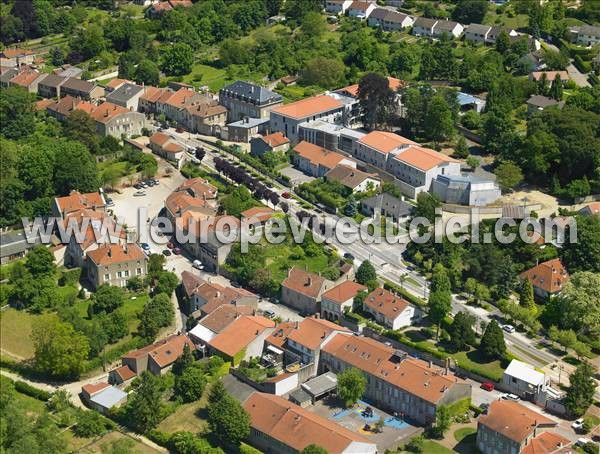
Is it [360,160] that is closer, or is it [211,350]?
[211,350]

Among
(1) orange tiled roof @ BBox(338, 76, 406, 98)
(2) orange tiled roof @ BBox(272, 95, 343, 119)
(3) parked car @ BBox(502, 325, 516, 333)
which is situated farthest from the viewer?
(1) orange tiled roof @ BBox(338, 76, 406, 98)

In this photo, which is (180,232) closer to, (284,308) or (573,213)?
(284,308)

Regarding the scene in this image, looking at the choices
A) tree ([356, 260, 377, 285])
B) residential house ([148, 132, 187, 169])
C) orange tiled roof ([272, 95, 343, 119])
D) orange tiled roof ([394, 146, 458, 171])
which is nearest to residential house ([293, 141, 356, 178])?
orange tiled roof ([272, 95, 343, 119])

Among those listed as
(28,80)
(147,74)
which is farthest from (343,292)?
(28,80)

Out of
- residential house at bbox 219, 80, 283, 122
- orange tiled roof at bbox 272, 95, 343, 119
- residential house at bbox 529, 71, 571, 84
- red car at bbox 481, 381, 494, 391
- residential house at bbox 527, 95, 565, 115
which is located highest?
residential house at bbox 529, 71, 571, 84

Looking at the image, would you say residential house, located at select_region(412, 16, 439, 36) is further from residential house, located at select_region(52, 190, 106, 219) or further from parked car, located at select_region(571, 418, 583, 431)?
parked car, located at select_region(571, 418, 583, 431)

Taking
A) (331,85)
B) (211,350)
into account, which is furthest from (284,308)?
(331,85)
